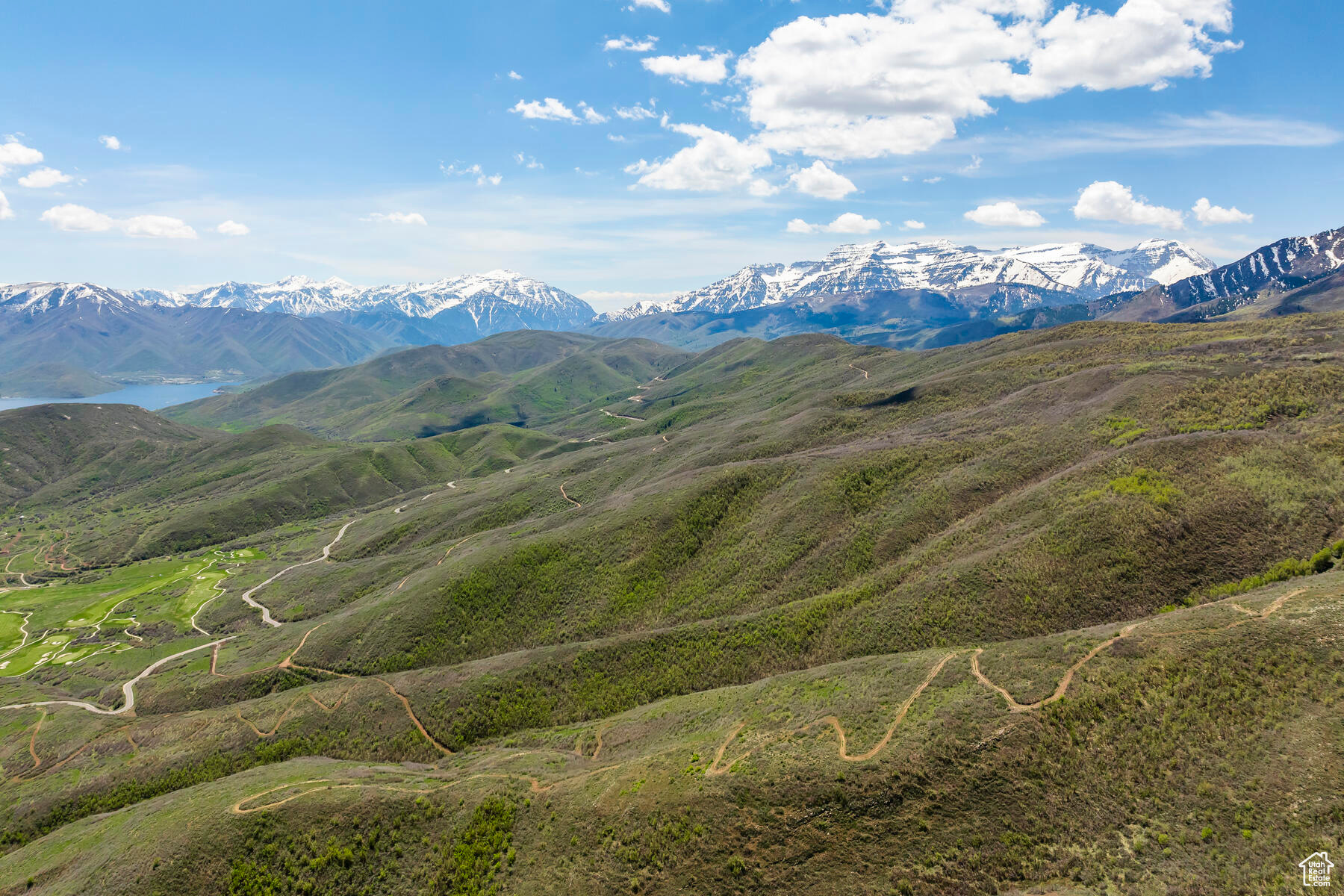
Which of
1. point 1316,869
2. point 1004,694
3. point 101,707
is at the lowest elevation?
point 101,707

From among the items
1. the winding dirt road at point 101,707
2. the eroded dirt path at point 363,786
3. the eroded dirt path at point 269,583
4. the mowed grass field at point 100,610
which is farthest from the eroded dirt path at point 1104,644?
the mowed grass field at point 100,610

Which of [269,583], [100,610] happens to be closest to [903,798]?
[269,583]

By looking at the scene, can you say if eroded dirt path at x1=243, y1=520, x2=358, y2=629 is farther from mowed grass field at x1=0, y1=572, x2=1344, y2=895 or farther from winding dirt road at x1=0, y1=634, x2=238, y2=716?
mowed grass field at x1=0, y1=572, x2=1344, y2=895

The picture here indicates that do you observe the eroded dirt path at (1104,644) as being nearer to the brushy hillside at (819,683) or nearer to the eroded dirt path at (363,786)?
the brushy hillside at (819,683)

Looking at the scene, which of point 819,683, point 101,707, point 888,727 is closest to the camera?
point 888,727

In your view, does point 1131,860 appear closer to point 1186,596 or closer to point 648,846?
point 648,846

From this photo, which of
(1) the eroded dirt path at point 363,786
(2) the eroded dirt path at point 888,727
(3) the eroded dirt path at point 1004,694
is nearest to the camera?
(2) the eroded dirt path at point 888,727

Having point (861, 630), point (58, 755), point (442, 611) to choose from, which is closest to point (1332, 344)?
point (861, 630)

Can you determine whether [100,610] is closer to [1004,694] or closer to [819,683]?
[819,683]
